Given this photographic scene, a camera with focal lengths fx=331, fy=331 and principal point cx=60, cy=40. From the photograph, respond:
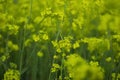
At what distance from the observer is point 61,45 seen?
2.76 meters

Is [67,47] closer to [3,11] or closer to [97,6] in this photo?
[97,6]

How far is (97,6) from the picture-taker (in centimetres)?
372

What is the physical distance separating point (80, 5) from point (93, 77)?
224cm

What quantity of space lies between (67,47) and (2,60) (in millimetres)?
727

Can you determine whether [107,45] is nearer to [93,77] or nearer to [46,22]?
[46,22]

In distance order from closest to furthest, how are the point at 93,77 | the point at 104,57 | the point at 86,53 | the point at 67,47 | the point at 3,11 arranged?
the point at 93,77 < the point at 67,47 < the point at 104,57 < the point at 86,53 < the point at 3,11

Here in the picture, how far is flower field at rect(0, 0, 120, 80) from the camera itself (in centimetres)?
276

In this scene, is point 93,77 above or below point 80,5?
below

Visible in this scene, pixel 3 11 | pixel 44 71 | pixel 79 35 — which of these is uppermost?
pixel 3 11

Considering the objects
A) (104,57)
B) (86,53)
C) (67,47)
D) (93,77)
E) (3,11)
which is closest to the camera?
(93,77)

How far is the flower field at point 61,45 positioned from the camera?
276 centimetres

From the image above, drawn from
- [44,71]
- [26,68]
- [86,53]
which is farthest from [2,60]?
[86,53]

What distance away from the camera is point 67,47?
9.06ft

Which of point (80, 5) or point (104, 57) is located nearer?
point (104, 57)
